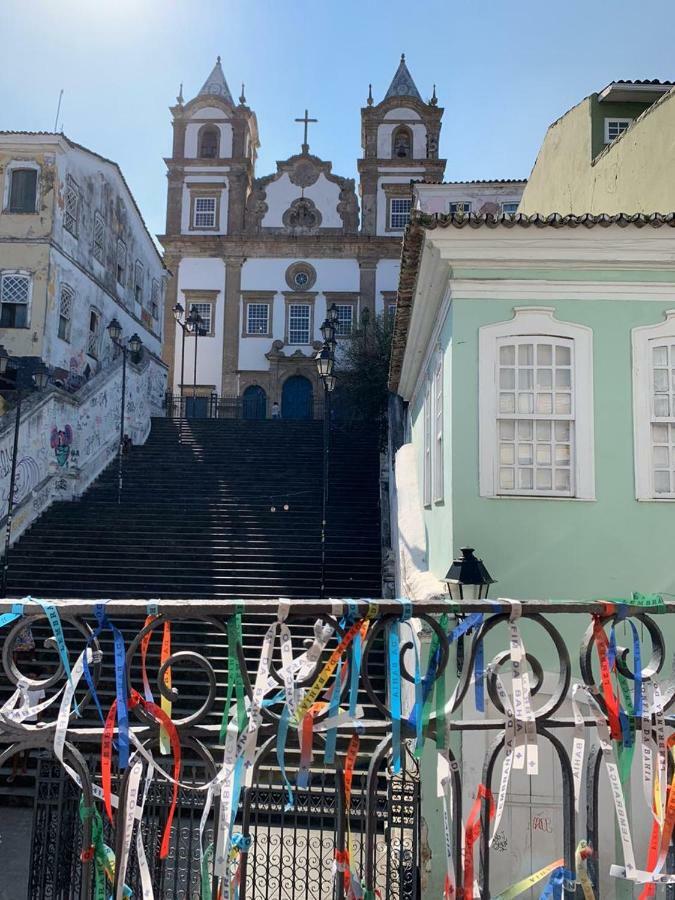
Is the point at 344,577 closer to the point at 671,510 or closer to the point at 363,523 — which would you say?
the point at 363,523

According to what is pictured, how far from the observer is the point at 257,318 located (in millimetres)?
33031

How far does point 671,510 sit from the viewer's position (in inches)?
273

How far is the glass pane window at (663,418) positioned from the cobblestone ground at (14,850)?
706 centimetres

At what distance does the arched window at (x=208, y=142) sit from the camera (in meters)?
35.0

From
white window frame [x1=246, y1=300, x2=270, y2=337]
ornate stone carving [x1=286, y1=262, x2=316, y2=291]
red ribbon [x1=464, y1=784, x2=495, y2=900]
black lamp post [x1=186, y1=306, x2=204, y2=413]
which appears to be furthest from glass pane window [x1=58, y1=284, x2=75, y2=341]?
red ribbon [x1=464, y1=784, x2=495, y2=900]

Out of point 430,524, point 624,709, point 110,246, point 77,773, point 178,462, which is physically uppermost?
point 110,246

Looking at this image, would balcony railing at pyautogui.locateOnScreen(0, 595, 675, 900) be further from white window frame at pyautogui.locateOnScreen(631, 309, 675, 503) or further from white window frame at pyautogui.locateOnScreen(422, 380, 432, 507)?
white window frame at pyautogui.locateOnScreen(422, 380, 432, 507)

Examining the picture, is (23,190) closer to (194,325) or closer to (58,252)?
(58,252)

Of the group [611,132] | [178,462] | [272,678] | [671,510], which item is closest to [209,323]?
[178,462]

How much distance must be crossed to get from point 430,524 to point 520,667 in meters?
6.07

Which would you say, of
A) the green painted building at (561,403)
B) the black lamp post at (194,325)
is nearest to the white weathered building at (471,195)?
the black lamp post at (194,325)

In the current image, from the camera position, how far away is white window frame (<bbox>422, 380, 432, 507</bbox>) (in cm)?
920

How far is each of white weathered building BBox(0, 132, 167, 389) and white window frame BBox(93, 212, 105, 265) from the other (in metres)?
0.03

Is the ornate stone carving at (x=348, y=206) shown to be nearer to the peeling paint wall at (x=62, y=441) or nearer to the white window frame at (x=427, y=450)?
the peeling paint wall at (x=62, y=441)
